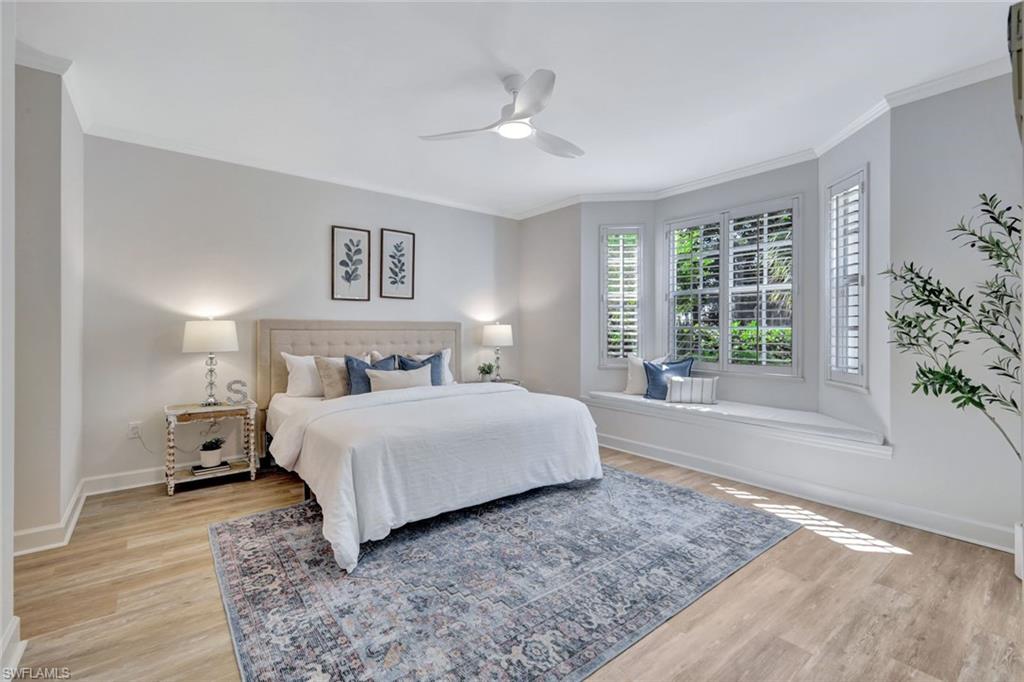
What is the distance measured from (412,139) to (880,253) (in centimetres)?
344

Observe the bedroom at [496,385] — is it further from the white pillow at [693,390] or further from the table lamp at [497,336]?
the table lamp at [497,336]

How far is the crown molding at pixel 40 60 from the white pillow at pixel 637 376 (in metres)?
4.78

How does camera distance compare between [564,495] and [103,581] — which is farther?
[564,495]

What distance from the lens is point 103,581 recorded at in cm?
224

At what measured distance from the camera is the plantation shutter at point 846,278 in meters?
3.33

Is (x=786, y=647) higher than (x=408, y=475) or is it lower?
lower

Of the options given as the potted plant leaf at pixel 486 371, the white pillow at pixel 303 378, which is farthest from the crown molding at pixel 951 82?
the white pillow at pixel 303 378

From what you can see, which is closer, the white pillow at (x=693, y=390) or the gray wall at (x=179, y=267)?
the gray wall at (x=179, y=267)

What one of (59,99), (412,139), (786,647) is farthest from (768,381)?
(59,99)

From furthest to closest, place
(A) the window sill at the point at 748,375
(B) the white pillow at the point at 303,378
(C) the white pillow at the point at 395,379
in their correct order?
(A) the window sill at the point at 748,375 → (B) the white pillow at the point at 303,378 → (C) the white pillow at the point at 395,379

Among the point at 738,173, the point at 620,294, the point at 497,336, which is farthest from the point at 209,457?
the point at 738,173

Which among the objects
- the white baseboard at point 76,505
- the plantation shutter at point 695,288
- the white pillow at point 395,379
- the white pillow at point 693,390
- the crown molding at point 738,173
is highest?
the crown molding at point 738,173

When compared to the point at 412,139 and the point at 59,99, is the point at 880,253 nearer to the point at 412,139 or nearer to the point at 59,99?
the point at 412,139

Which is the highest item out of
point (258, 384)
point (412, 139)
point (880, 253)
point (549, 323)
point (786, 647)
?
point (412, 139)
